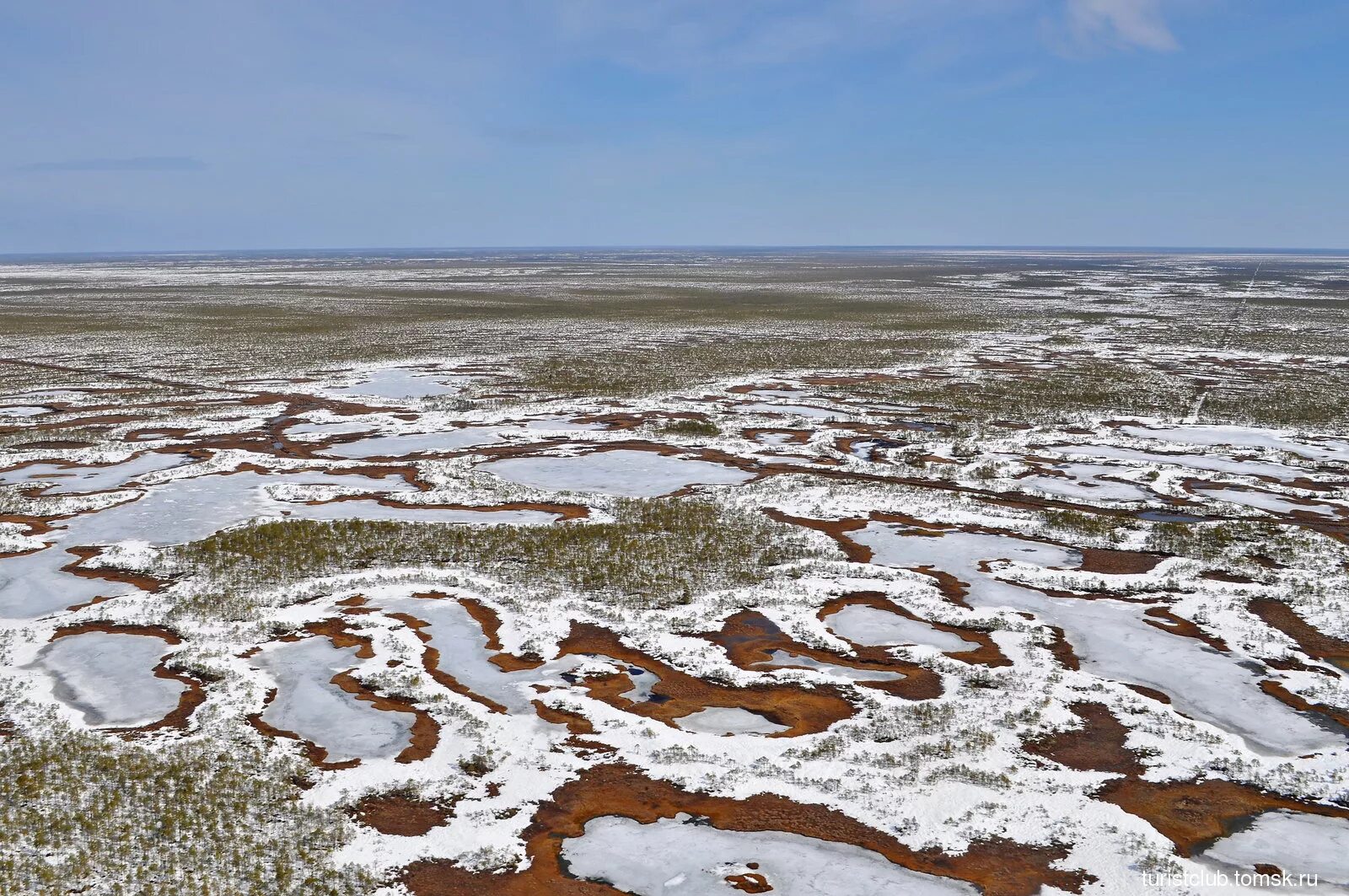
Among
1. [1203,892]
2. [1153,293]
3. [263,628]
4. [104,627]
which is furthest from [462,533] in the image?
[1153,293]

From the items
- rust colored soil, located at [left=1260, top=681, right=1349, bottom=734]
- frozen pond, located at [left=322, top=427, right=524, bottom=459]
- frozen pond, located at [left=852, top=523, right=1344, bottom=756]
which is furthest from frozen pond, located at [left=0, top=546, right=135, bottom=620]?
rust colored soil, located at [left=1260, top=681, right=1349, bottom=734]

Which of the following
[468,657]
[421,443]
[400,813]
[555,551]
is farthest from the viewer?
[421,443]

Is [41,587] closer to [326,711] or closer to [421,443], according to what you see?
[326,711]

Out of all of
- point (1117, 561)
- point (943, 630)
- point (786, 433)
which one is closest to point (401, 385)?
point (786, 433)

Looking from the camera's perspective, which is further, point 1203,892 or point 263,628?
point 263,628

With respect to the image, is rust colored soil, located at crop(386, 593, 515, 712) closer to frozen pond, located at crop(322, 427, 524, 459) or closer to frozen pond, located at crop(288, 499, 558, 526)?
frozen pond, located at crop(288, 499, 558, 526)

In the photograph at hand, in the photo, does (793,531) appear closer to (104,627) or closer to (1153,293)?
(104,627)
